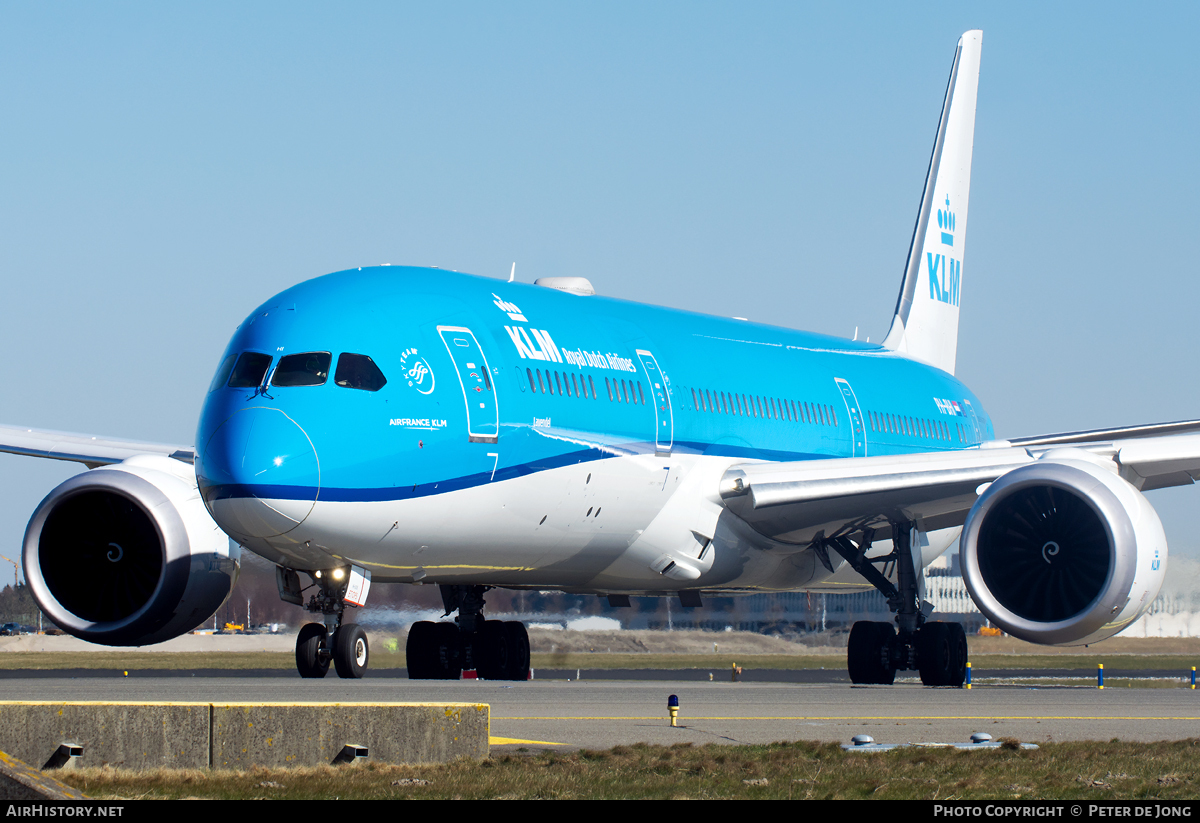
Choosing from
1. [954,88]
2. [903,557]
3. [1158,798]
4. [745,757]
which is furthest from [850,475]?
[954,88]

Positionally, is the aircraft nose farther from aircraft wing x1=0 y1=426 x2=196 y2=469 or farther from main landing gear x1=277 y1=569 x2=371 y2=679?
aircraft wing x1=0 y1=426 x2=196 y2=469

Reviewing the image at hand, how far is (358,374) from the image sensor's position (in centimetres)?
1452

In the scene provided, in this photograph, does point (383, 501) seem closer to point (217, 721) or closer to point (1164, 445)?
point (217, 721)

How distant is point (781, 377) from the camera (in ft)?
70.8

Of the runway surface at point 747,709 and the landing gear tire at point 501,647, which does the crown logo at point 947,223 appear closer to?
the runway surface at point 747,709

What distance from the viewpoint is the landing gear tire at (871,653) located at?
2041 cm

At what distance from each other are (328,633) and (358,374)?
2527 millimetres

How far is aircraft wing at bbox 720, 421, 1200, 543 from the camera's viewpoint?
1755 centimetres

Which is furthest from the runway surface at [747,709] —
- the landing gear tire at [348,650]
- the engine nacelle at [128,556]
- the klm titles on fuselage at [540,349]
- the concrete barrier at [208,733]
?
the klm titles on fuselage at [540,349]

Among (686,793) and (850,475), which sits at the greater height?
(850,475)

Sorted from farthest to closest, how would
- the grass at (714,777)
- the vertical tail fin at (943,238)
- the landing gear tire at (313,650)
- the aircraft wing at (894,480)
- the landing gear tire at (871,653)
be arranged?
the vertical tail fin at (943,238) < the landing gear tire at (871,653) < the aircraft wing at (894,480) < the landing gear tire at (313,650) < the grass at (714,777)

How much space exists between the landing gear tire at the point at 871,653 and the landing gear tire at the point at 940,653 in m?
0.46

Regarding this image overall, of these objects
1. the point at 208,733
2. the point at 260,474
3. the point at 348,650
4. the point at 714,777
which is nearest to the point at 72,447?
the point at 348,650

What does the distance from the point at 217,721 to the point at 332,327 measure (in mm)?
6141
